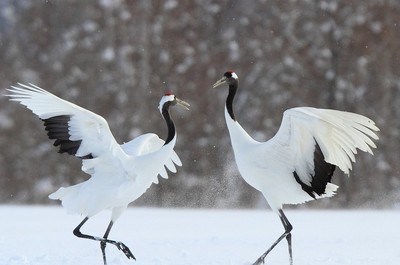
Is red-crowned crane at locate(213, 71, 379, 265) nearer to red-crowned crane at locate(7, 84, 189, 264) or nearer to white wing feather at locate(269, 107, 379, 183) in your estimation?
white wing feather at locate(269, 107, 379, 183)

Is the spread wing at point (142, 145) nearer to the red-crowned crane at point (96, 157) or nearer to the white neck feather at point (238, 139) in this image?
the red-crowned crane at point (96, 157)

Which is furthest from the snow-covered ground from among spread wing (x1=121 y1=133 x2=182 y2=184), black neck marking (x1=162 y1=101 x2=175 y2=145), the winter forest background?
the winter forest background

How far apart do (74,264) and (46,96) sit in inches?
51.0

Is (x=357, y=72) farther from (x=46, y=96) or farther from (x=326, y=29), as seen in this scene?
(x=46, y=96)

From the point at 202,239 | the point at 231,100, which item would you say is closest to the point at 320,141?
the point at 231,100

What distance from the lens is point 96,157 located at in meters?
7.36

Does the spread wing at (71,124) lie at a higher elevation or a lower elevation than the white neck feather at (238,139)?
higher

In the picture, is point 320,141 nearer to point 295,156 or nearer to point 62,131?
point 295,156

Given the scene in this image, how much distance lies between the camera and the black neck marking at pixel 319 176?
Answer: 287 inches

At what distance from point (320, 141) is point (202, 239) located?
101 inches

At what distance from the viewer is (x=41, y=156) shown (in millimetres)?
19719

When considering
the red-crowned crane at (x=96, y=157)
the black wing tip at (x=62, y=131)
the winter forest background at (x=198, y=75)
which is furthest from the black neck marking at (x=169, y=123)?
the winter forest background at (x=198, y=75)

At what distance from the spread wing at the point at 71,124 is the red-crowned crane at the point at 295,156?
99 centimetres

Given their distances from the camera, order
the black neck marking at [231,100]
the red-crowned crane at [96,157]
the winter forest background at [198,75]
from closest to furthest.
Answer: the red-crowned crane at [96,157]
the black neck marking at [231,100]
the winter forest background at [198,75]
